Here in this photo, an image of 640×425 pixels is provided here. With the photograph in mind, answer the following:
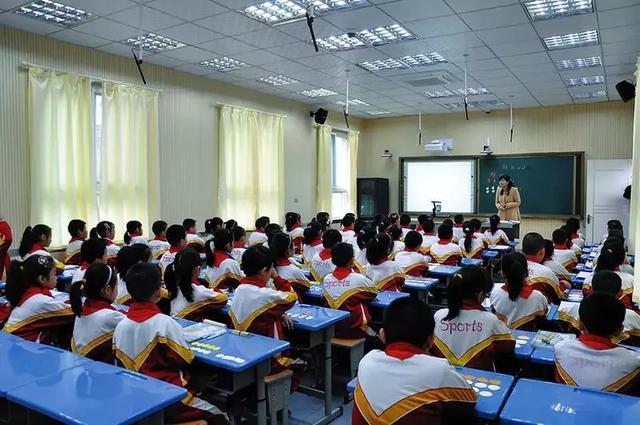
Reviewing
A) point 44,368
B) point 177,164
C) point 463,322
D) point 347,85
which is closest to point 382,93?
point 347,85

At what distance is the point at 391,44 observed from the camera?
5.89 m

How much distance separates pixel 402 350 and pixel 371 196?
989 cm

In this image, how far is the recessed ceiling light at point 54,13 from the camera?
4660mm

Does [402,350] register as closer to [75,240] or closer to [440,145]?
[75,240]

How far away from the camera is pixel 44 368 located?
2049 mm

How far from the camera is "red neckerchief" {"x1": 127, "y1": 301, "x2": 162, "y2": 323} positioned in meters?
2.21

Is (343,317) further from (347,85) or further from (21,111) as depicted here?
(347,85)

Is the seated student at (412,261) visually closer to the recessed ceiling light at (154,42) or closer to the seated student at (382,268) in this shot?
the seated student at (382,268)

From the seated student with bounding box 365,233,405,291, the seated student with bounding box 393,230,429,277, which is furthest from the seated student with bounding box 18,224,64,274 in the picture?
the seated student with bounding box 393,230,429,277

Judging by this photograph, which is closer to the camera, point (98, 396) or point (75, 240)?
point (98, 396)

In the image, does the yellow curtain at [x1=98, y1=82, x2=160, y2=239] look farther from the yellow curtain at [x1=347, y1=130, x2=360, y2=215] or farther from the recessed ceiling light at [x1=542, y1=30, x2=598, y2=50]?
the yellow curtain at [x1=347, y1=130, x2=360, y2=215]

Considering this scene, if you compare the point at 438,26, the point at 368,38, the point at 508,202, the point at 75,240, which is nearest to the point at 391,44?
the point at 368,38

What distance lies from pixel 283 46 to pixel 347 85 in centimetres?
233

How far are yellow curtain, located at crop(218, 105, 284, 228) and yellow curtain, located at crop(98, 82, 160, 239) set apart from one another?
4.25 ft
